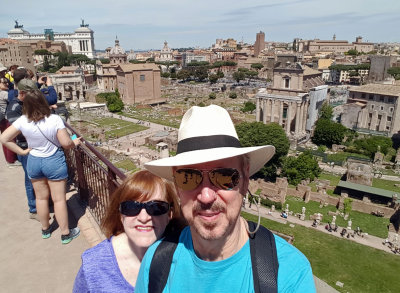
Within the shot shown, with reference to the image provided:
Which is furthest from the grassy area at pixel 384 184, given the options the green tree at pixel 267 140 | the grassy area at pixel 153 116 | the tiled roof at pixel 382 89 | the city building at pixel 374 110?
the grassy area at pixel 153 116

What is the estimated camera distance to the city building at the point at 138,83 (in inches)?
2412

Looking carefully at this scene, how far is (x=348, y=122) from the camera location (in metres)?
46.8

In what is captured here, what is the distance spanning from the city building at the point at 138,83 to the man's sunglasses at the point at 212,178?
60.9 m

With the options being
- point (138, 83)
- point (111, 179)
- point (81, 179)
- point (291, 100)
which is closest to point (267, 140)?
point (291, 100)

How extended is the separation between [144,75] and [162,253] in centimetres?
6379

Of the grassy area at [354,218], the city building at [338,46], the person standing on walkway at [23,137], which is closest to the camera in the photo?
the person standing on walkway at [23,137]

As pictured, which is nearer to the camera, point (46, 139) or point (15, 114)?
point (46, 139)

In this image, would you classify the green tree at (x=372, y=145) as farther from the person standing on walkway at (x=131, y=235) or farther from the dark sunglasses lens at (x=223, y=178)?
the dark sunglasses lens at (x=223, y=178)

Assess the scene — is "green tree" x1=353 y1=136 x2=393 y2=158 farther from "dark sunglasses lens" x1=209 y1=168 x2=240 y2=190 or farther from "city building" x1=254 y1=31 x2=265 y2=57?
"city building" x1=254 y1=31 x2=265 y2=57

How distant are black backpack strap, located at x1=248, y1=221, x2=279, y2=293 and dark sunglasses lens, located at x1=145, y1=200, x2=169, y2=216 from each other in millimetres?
934

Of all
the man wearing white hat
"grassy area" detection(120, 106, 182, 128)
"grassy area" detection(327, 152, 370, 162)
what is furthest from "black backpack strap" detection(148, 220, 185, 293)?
"grassy area" detection(120, 106, 182, 128)

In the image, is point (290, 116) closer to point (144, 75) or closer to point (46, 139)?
point (144, 75)

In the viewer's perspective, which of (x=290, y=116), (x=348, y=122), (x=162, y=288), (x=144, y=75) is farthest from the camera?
(x=144, y=75)

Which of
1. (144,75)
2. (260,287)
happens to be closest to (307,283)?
(260,287)
